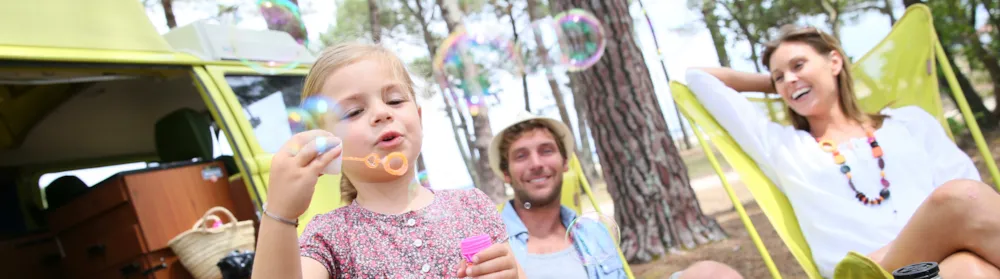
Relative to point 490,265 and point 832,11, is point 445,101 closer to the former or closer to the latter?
point 832,11

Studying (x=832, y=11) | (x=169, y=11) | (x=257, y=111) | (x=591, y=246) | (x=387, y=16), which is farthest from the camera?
(x=387, y=16)

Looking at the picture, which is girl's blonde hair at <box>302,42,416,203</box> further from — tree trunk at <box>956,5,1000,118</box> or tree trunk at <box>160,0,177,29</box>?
tree trunk at <box>956,5,1000,118</box>

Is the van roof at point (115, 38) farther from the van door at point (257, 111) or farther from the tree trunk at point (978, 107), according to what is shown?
the tree trunk at point (978, 107)

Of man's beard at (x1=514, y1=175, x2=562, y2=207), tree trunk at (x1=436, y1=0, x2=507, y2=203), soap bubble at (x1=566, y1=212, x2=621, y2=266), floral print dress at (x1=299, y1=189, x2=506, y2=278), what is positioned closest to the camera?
floral print dress at (x1=299, y1=189, x2=506, y2=278)

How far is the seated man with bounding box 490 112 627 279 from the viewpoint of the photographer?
2207mm

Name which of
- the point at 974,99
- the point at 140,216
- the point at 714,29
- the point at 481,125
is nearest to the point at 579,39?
the point at 140,216

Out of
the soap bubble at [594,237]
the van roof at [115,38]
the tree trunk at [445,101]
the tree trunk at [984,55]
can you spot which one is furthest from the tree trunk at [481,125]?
the tree trunk at [984,55]

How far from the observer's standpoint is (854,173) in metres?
2.43

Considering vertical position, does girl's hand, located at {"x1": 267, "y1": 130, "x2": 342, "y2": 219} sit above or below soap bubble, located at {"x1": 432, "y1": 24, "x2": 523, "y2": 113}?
below

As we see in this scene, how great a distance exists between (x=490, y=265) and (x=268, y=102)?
291 centimetres

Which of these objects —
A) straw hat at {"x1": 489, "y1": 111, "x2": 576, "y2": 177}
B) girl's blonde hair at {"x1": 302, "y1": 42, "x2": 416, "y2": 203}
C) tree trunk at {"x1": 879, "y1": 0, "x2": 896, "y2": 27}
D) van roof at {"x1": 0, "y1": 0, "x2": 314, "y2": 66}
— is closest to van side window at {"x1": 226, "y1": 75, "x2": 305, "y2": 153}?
van roof at {"x1": 0, "y1": 0, "x2": 314, "y2": 66}

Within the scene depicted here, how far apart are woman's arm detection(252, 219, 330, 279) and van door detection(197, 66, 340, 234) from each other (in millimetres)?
2172

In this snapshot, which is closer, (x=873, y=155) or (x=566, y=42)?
(x=873, y=155)

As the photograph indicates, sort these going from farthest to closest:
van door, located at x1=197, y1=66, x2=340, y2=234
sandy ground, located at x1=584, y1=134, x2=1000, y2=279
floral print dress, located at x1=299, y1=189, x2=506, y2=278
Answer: sandy ground, located at x1=584, y1=134, x2=1000, y2=279 < van door, located at x1=197, y1=66, x2=340, y2=234 < floral print dress, located at x1=299, y1=189, x2=506, y2=278
